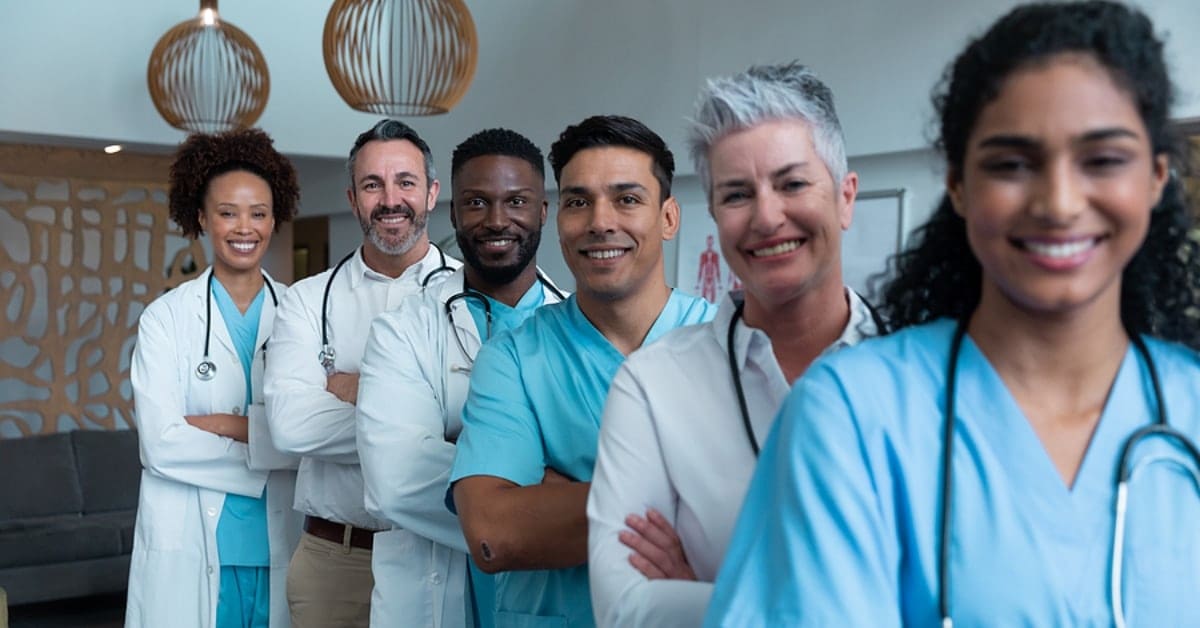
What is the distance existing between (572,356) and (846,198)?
58 cm

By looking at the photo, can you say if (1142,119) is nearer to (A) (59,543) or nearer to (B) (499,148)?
(B) (499,148)

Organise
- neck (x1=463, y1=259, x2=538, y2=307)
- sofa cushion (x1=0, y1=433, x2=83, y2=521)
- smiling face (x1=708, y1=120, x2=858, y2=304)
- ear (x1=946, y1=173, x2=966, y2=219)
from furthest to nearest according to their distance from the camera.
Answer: sofa cushion (x1=0, y1=433, x2=83, y2=521) < neck (x1=463, y1=259, x2=538, y2=307) < smiling face (x1=708, y1=120, x2=858, y2=304) < ear (x1=946, y1=173, x2=966, y2=219)

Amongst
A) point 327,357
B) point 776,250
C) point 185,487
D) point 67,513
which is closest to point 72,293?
point 67,513

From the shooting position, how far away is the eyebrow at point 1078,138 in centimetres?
113

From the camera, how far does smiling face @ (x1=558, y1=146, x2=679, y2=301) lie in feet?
7.07

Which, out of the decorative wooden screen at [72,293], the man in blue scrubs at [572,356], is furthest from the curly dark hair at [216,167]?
the decorative wooden screen at [72,293]

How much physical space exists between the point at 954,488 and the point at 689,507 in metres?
0.49

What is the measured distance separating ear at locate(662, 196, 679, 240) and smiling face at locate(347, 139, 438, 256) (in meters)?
1.10

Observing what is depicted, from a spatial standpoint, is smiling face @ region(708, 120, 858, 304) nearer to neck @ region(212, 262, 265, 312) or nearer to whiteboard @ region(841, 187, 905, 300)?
neck @ region(212, 262, 265, 312)

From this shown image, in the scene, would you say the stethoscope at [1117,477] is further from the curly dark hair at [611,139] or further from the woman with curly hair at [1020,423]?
the curly dark hair at [611,139]

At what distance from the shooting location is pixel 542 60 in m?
6.38

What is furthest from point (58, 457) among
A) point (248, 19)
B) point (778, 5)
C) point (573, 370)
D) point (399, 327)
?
point (573, 370)

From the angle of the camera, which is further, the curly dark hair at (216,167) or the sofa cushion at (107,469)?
the sofa cushion at (107,469)

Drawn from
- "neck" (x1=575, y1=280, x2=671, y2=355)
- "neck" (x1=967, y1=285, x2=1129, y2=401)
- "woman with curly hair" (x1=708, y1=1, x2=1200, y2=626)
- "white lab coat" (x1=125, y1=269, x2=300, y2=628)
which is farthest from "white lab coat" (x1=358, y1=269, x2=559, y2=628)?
"neck" (x1=967, y1=285, x2=1129, y2=401)
